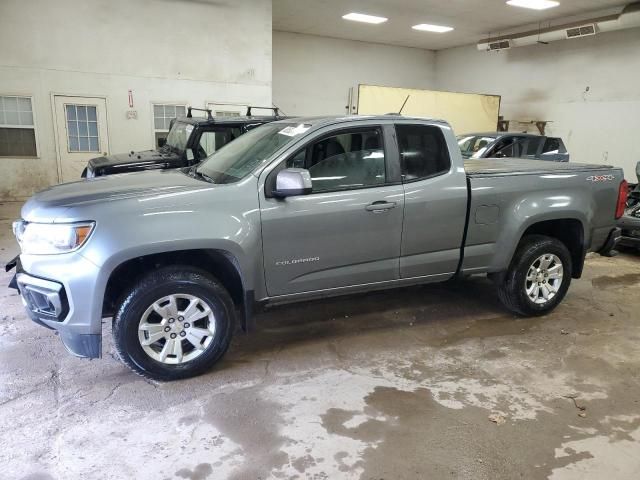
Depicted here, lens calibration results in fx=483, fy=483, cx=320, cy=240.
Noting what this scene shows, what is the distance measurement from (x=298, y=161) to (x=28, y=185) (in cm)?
905

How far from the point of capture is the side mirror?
319 centimetres

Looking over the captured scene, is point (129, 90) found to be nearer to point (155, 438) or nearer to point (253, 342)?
point (253, 342)

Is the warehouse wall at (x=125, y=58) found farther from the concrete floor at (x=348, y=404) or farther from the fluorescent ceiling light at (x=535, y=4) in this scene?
the concrete floor at (x=348, y=404)

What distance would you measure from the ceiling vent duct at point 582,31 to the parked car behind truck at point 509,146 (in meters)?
3.90

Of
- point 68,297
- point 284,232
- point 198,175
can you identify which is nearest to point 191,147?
point 198,175

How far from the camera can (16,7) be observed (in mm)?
9383

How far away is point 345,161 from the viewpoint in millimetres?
3617

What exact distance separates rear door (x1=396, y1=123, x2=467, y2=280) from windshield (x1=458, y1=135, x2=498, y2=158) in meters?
5.66

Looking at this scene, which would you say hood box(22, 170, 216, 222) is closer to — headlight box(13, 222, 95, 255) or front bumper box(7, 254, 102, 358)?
headlight box(13, 222, 95, 255)

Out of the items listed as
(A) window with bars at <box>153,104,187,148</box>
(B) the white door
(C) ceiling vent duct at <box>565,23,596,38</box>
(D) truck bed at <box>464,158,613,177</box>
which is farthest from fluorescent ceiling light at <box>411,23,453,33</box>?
(D) truck bed at <box>464,158,613,177</box>

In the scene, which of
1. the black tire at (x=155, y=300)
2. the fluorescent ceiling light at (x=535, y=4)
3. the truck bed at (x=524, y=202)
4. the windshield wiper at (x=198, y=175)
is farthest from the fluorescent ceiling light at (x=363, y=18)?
the black tire at (x=155, y=300)

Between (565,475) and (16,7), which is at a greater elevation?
(16,7)

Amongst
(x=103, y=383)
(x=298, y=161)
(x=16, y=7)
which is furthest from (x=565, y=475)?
(x=16, y=7)

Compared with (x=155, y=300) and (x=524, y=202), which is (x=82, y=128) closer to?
(x=155, y=300)
